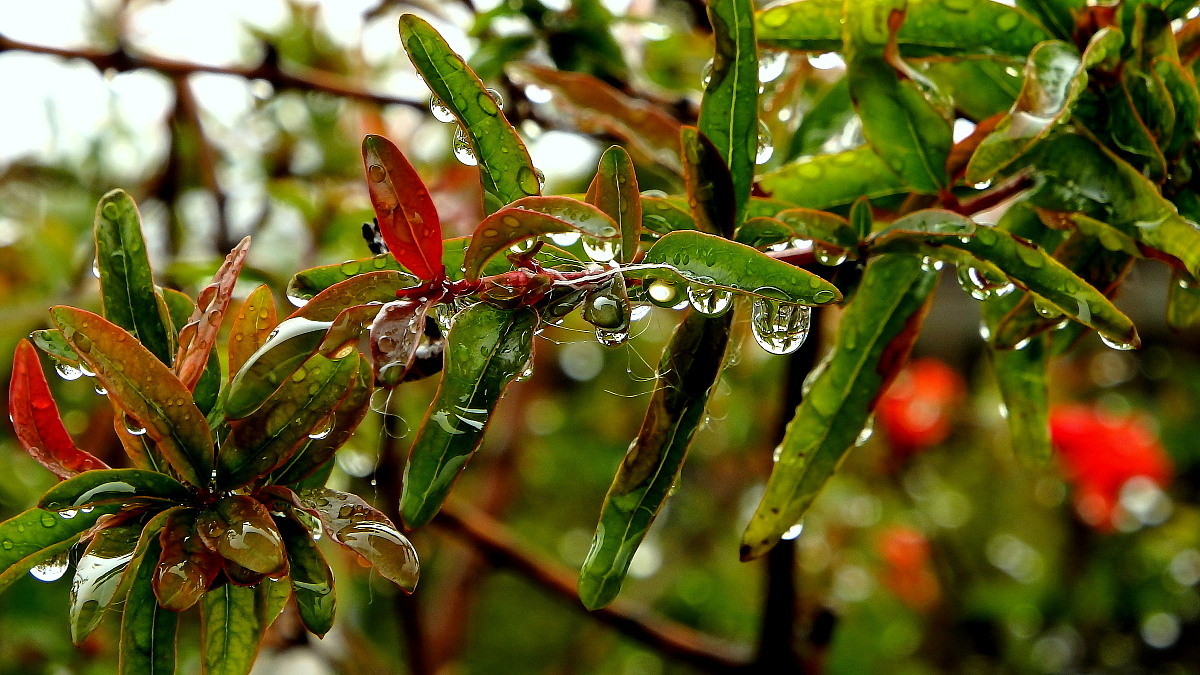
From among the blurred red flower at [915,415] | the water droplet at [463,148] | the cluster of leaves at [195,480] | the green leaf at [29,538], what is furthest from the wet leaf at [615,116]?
the blurred red flower at [915,415]

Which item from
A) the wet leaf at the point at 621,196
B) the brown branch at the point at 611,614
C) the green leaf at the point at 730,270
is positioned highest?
the wet leaf at the point at 621,196

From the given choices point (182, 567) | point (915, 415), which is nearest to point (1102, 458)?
point (915, 415)

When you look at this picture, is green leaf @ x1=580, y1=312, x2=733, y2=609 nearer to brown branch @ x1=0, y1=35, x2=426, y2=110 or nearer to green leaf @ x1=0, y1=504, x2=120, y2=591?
green leaf @ x1=0, y1=504, x2=120, y2=591

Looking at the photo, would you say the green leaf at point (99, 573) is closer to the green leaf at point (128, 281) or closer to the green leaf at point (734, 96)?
the green leaf at point (128, 281)

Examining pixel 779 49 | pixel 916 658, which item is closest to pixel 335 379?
pixel 779 49

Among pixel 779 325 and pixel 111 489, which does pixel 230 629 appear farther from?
pixel 779 325

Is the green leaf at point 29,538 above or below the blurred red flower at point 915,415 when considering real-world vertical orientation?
above
